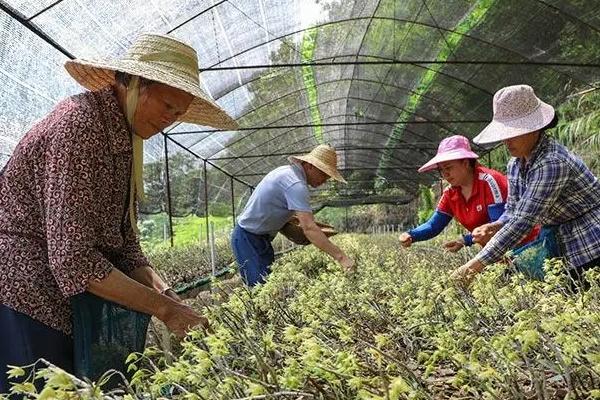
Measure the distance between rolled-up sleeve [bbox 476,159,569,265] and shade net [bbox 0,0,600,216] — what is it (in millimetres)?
4047

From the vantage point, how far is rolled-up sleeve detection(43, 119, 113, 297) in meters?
1.54

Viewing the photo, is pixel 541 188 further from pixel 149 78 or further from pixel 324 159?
pixel 324 159

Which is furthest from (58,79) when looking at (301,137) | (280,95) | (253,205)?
(301,137)

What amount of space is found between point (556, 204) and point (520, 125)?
1.31 ft

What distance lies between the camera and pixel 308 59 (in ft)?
33.0

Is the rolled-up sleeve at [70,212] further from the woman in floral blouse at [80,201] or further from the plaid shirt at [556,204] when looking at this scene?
the plaid shirt at [556,204]

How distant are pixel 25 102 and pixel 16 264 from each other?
175 inches

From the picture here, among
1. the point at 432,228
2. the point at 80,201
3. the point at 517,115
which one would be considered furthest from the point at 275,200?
the point at 80,201

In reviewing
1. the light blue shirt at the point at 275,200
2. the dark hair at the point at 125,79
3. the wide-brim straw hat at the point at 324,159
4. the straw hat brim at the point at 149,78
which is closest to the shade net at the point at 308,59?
the light blue shirt at the point at 275,200

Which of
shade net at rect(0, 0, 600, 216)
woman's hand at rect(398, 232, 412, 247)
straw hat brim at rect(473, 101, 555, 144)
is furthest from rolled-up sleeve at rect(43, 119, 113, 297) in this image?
shade net at rect(0, 0, 600, 216)

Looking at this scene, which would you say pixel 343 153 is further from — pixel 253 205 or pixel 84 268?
pixel 84 268

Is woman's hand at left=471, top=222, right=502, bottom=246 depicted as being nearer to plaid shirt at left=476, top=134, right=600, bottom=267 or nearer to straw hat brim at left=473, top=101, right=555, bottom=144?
plaid shirt at left=476, top=134, right=600, bottom=267

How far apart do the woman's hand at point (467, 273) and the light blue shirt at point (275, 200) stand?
5.10ft

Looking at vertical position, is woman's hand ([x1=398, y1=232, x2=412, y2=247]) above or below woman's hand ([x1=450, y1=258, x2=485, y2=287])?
above
